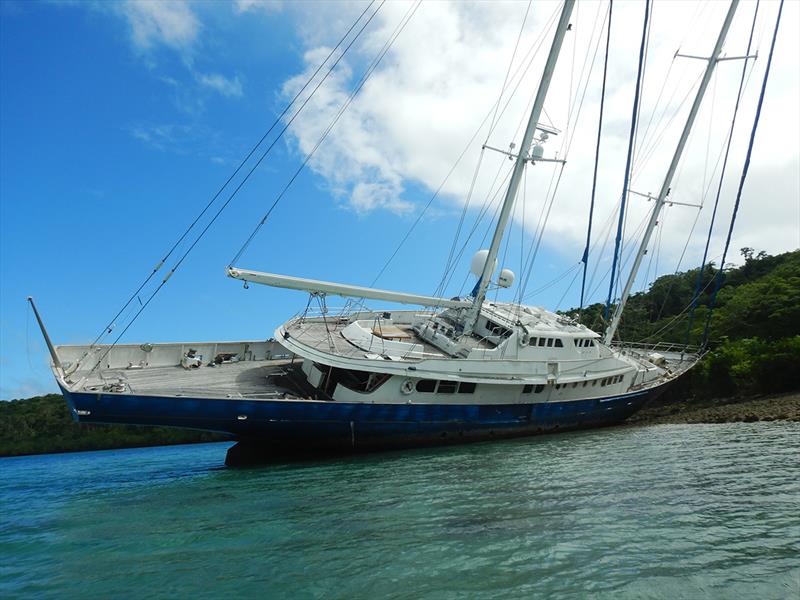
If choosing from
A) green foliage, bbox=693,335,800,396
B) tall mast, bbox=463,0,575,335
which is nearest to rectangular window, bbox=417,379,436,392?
tall mast, bbox=463,0,575,335

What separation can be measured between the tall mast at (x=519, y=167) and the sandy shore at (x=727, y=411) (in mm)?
9813

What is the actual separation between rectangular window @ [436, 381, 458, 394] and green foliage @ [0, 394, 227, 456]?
24.7 m

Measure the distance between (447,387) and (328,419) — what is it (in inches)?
173

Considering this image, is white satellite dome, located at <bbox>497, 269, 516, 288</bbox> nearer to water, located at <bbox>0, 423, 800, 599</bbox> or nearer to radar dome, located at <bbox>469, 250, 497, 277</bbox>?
radar dome, located at <bbox>469, 250, 497, 277</bbox>

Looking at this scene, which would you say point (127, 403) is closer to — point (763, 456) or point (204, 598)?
point (204, 598)

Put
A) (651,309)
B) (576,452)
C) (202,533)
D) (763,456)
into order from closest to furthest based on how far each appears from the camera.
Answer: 1. (202,533)
2. (763,456)
3. (576,452)
4. (651,309)

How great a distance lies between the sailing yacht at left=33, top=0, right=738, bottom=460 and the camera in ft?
49.5

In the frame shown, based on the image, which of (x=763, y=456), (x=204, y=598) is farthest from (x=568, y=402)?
(x=204, y=598)

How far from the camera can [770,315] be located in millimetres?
28203

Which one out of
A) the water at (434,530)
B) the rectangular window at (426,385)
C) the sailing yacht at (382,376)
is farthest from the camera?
the rectangular window at (426,385)

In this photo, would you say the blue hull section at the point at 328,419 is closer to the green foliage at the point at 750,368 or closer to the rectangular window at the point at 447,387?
the rectangular window at the point at 447,387

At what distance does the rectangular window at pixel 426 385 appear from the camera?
1748 centimetres

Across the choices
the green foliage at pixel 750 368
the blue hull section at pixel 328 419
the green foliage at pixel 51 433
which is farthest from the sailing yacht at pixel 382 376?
the green foliage at pixel 51 433

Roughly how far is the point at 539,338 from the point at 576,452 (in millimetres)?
5295
